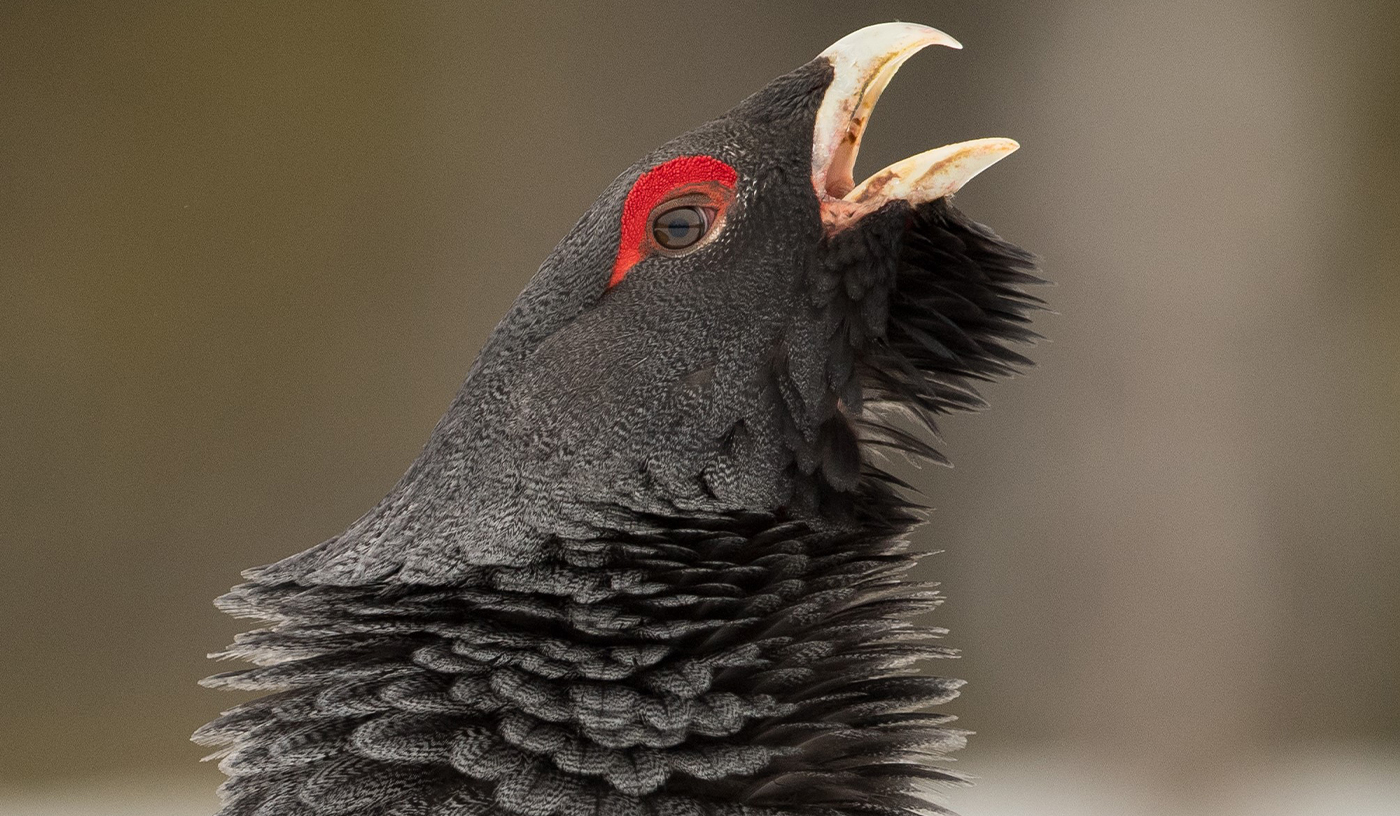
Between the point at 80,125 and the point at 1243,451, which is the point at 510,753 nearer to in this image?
the point at 1243,451

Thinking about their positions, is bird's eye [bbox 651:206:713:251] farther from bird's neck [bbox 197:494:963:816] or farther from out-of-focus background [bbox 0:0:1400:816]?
out-of-focus background [bbox 0:0:1400:816]

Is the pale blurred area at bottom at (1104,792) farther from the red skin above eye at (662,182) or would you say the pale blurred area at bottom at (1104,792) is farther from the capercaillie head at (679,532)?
the red skin above eye at (662,182)

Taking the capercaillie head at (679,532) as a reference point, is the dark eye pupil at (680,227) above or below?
above

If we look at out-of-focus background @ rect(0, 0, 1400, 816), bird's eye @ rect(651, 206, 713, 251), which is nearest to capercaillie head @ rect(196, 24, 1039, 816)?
bird's eye @ rect(651, 206, 713, 251)

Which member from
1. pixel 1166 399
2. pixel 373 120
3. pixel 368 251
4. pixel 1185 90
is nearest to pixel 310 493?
pixel 368 251

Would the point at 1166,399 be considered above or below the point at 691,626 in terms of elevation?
above

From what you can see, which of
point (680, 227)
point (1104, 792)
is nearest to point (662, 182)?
point (680, 227)

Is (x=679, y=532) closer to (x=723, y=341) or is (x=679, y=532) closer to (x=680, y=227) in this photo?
(x=723, y=341)

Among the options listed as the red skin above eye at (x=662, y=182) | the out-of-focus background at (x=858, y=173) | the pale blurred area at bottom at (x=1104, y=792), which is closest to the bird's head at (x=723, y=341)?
the red skin above eye at (x=662, y=182)
